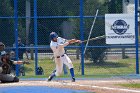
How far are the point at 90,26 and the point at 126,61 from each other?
10.9 feet

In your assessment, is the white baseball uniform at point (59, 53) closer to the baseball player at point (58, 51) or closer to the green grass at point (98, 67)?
the baseball player at point (58, 51)

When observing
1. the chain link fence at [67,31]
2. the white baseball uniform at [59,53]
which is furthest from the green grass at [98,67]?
the white baseball uniform at [59,53]

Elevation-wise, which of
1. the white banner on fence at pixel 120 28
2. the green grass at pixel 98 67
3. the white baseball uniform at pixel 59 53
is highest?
the white banner on fence at pixel 120 28

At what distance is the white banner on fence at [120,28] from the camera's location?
21.8m

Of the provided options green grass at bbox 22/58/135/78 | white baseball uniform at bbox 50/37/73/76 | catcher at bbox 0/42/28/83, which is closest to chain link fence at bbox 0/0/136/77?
green grass at bbox 22/58/135/78

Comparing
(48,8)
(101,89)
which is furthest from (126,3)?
(101,89)

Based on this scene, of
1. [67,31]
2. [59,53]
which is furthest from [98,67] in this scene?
[59,53]

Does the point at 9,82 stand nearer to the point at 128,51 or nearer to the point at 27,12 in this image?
the point at 27,12

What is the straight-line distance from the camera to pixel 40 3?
2661 cm

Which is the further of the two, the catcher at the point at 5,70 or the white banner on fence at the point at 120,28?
the white banner on fence at the point at 120,28

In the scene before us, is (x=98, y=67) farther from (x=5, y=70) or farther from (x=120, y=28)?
(x=5, y=70)

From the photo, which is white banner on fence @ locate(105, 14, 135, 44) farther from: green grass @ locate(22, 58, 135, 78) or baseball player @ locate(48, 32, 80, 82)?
baseball player @ locate(48, 32, 80, 82)

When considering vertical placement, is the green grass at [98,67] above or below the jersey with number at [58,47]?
below

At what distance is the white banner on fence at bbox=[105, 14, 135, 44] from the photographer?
71.4 feet
